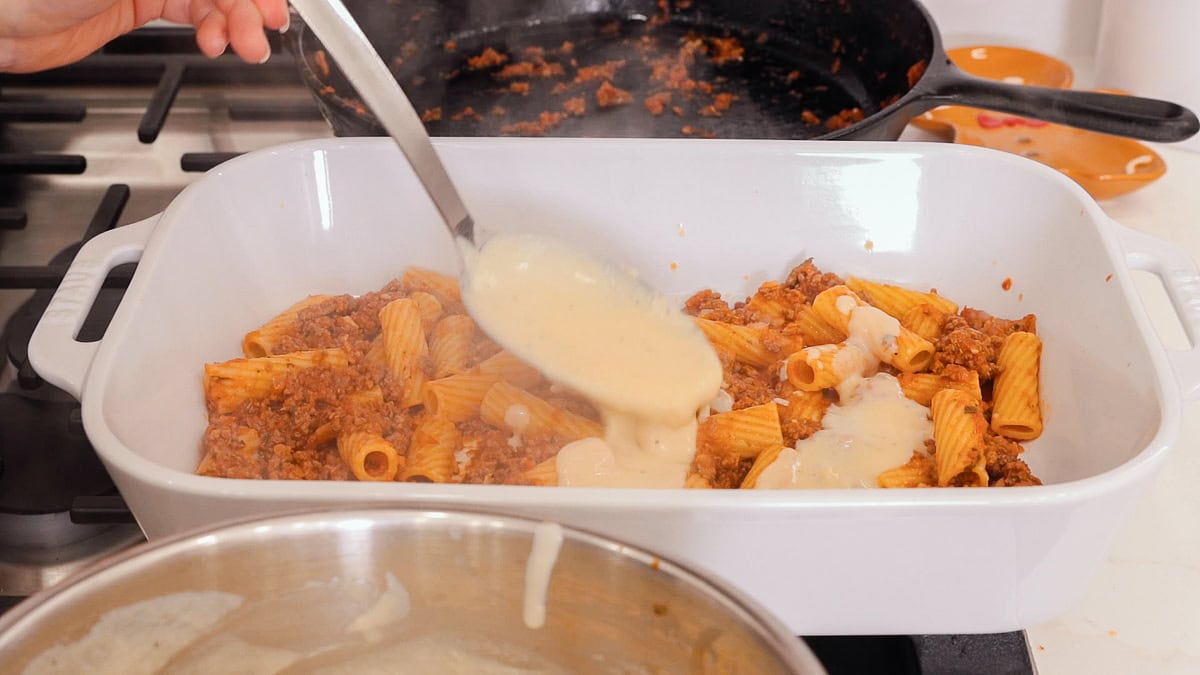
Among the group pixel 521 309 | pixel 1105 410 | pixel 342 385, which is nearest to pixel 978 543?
pixel 1105 410

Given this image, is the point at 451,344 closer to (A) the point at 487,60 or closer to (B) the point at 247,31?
(B) the point at 247,31

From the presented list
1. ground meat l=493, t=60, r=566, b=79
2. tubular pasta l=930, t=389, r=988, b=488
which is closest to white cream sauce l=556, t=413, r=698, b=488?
tubular pasta l=930, t=389, r=988, b=488

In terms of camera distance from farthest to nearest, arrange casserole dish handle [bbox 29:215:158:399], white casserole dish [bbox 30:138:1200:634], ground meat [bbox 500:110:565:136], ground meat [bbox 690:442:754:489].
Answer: ground meat [bbox 500:110:565:136], ground meat [bbox 690:442:754:489], casserole dish handle [bbox 29:215:158:399], white casserole dish [bbox 30:138:1200:634]

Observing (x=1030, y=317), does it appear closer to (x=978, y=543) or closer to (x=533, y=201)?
(x=978, y=543)

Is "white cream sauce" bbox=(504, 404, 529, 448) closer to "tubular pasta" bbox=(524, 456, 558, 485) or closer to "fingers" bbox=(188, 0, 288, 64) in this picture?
"tubular pasta" bbox=(524, 456, 558, 485)

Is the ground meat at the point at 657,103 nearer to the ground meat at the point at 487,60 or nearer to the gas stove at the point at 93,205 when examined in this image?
the ground meat at the point at 487,60
